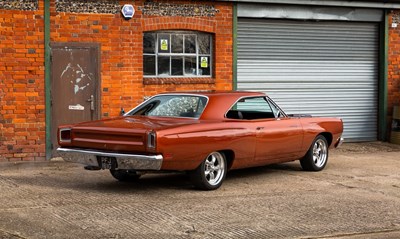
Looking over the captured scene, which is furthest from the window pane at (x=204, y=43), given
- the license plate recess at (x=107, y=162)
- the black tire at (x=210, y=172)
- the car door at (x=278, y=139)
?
the license plate recess at (x=107, y=162)

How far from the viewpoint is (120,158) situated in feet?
27.2

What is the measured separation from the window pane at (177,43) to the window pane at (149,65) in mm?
483

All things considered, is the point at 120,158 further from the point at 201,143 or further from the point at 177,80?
the point at 177,80

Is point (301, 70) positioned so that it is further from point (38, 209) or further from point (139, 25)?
point (38, 209)

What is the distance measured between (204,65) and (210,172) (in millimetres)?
5357

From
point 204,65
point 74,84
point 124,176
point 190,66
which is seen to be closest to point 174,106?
point 124,176

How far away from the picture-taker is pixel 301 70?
1520 centimetres

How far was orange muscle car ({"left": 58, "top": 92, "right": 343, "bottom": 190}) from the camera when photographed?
825cm

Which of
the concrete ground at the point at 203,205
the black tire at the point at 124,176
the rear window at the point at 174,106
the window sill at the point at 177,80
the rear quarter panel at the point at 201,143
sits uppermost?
the window sill at the point at 177,80

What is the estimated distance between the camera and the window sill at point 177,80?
13359 millimetres

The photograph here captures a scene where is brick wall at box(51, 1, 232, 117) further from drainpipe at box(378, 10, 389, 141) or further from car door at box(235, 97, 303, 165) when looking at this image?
drainpipe at box(378, 10, 389, 141)

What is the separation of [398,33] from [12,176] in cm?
1016

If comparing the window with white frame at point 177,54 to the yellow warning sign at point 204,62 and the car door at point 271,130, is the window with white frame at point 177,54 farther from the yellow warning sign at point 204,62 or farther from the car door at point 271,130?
the car door at point 271,130

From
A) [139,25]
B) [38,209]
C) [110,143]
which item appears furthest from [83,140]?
[139,25]
